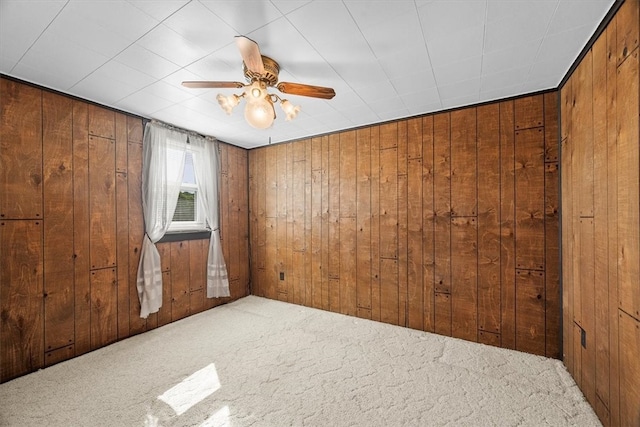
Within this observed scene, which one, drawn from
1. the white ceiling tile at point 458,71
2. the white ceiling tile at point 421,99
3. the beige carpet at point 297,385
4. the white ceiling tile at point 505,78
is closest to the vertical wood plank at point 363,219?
the beige carpet at point 297,385

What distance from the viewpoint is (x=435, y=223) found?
277 cm

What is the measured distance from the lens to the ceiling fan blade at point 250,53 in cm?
132

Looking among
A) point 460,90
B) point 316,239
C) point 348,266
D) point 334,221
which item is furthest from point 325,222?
point 460,90

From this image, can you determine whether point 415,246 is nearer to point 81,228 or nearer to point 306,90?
point 306,90

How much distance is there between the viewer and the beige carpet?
1.66 meters

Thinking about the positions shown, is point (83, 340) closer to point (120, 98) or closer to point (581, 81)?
point (120, 98)

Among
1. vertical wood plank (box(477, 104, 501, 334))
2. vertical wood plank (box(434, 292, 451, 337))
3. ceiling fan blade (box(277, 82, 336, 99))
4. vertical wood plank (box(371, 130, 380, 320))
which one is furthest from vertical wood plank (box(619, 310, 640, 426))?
ceiling fan blade (box(277, 82, 336, 99))

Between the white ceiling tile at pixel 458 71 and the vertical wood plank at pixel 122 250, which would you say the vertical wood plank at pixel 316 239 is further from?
the vertical wood plank at pixel 122 250

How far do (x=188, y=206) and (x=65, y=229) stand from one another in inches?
51.0

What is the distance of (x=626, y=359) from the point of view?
1.34 m

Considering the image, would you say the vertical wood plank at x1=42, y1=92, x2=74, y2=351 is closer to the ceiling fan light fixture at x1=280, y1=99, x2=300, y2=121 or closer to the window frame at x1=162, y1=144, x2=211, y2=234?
the window frame at x1=162, y1=144, x2=211, y2=234

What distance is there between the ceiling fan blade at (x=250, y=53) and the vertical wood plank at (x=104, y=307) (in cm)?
246

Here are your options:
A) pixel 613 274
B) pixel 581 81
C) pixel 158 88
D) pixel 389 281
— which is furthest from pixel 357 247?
pixel 158 88

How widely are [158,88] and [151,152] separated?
0.93 meters
